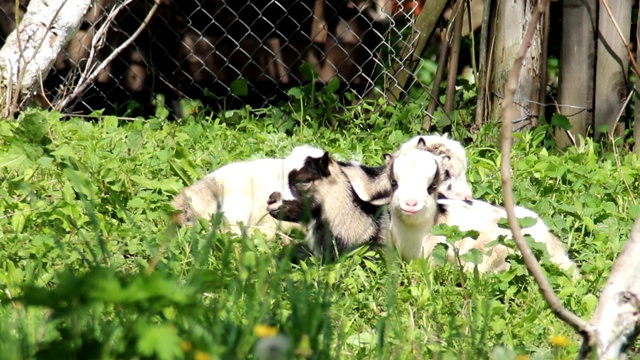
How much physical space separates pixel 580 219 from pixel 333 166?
1093 millimetres

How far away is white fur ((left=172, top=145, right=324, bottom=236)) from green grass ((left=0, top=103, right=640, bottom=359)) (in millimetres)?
147

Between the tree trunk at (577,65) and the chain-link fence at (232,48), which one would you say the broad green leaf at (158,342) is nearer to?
the tree trunk at (577,65)

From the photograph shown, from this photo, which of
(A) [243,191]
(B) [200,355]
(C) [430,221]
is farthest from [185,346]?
(A) [243,191]

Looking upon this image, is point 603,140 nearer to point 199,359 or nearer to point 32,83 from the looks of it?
point 32,83

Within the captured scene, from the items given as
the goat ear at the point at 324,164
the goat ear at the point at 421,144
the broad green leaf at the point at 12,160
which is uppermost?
the goat ear at the point at 324,164

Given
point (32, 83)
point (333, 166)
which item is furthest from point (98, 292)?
point (32, 83)

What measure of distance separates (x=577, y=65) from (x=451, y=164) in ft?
4.34

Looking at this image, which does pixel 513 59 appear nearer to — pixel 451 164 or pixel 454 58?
pixel 454 58

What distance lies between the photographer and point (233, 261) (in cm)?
375

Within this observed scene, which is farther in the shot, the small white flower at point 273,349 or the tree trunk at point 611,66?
the tree trunk at point 611,66

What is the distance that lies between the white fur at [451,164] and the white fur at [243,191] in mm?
641

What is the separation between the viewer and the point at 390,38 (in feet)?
21.5

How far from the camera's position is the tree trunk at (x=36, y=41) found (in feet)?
18.8

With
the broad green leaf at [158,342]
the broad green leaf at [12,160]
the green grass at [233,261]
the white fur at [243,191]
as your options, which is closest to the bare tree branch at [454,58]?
the green grass at [233,261]
